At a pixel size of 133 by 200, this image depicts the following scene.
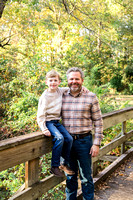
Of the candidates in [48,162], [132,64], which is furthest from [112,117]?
[132,64]

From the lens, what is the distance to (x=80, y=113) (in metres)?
2.37

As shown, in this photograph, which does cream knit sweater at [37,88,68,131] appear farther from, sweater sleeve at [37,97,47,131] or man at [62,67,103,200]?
man at [62,67,103,200]

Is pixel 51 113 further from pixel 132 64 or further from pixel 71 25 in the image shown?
pixel 132 64

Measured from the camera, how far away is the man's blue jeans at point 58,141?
2070 mm

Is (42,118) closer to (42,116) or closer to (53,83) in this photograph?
(42,116)

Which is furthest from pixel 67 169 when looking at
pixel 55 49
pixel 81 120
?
pixel 55 49

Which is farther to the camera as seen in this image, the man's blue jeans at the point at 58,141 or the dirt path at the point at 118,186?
the dirt path at the point at 118,186

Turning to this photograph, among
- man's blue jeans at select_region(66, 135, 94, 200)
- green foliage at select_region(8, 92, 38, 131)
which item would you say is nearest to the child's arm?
man's blue jeans at select_region(66, 135, 94, 200)

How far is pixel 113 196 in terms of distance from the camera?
2.98 meters

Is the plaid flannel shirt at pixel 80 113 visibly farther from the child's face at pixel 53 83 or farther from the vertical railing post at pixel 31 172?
the vertical railing post at pixel 31 172

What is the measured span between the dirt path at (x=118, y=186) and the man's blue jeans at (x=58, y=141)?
44.6 inches

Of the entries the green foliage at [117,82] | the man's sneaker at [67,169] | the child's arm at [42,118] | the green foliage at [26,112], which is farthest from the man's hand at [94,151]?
the green foliage at [117,82]

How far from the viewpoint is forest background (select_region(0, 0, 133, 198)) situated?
292 inches

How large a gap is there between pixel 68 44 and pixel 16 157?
12.6 meters
